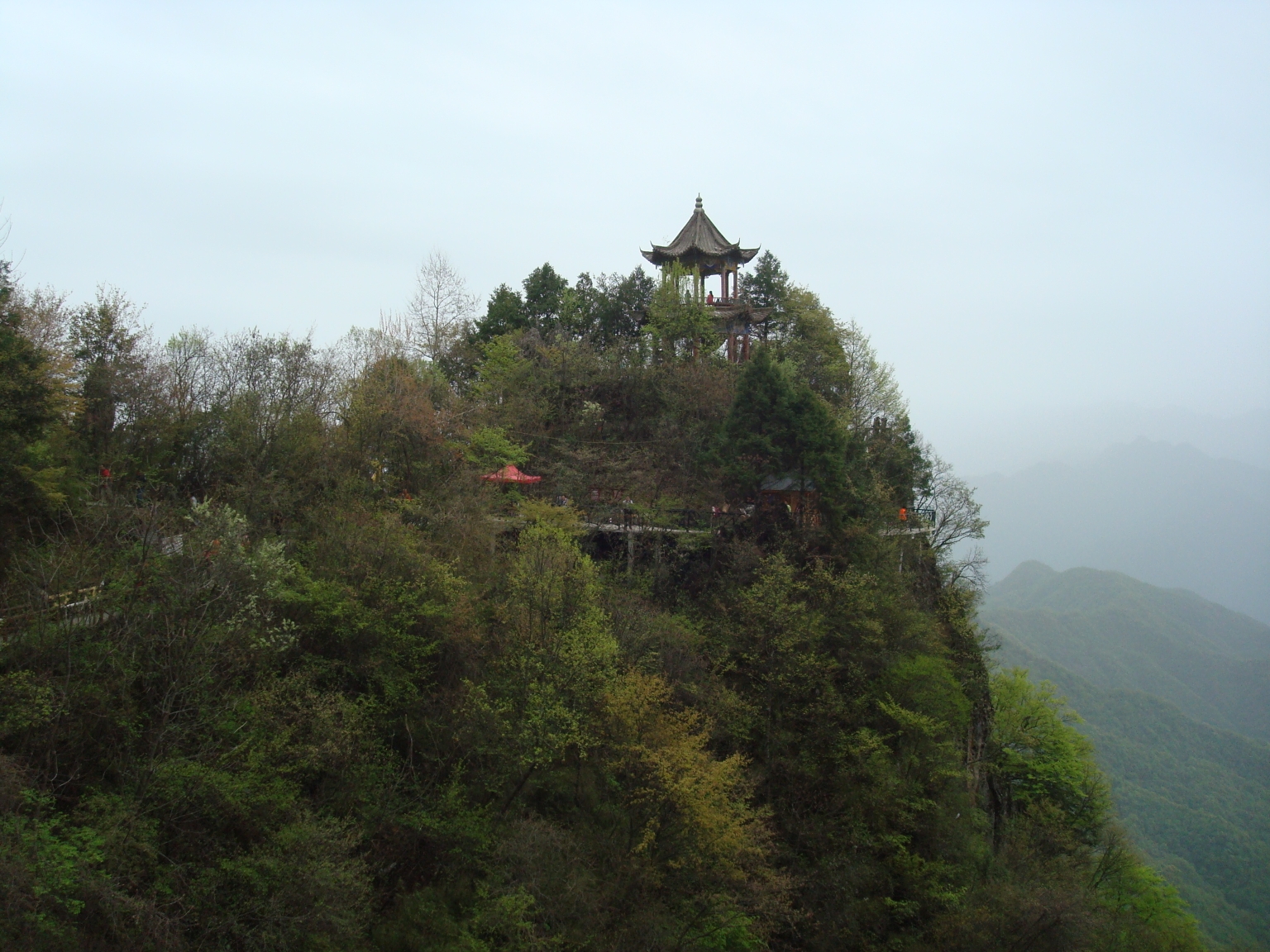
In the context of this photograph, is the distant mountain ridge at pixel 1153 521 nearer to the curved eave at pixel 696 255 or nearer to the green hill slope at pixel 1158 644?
the green hill slope at pixel 1158 644

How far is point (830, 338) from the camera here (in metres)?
30.1

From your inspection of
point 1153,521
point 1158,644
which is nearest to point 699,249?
point 1158,644

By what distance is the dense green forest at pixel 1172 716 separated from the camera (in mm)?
43531

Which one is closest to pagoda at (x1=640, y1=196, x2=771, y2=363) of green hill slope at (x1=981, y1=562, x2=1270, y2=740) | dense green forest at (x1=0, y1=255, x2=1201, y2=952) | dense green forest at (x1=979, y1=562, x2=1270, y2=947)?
dense green forest at (x1=0, y1=255, x2=1201, y2=952)

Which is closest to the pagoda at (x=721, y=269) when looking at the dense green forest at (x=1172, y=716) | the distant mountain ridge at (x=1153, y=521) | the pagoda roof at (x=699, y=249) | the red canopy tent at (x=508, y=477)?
the pagoda roof at (x=699, y=249)

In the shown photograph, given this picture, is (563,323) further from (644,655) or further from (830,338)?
(644,655)

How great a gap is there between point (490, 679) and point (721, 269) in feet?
72.3

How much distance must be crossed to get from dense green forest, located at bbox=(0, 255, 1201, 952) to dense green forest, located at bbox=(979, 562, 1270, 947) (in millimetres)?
16245

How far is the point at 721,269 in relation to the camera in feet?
105

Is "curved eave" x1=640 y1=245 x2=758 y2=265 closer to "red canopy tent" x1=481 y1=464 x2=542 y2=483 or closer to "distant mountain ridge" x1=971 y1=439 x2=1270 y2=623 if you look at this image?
"red canopy tent" x1=481 y1=464 x2=542 y2=483

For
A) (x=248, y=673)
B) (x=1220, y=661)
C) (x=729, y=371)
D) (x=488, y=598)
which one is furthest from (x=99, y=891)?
(x=1220, y=661)

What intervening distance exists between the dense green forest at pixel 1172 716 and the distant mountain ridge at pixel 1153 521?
38.4 meters

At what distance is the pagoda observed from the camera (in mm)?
31469

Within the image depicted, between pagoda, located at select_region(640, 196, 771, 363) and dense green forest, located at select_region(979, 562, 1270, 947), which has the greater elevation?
pagoda, located at select_region(640, 196, 771, 363)
